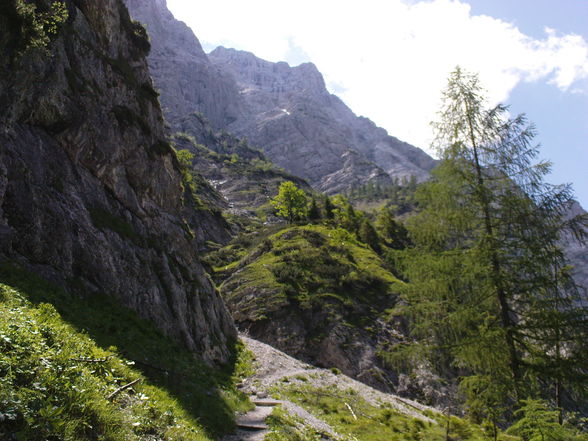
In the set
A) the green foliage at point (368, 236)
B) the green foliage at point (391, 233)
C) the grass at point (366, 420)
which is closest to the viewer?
the grass at point (366, 420)

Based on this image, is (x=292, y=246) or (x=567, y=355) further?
(x=292, y=246)

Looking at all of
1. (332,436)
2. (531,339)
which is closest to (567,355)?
(531,339)

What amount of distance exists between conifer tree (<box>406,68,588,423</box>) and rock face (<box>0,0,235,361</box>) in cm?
1503

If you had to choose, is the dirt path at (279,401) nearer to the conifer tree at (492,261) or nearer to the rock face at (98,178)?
the rock face at (98,178)

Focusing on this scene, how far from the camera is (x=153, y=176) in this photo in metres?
31.3

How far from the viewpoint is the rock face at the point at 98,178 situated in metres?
15.6

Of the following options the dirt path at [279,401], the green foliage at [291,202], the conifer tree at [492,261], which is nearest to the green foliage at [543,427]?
the conifer tree at [492,261]

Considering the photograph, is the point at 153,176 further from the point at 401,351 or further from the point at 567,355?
the point at 567,355

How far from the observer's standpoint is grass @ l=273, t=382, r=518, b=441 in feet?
55.4

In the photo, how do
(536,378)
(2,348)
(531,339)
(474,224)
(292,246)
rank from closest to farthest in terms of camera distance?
(2,348), (536,378), (531,339), (474,224), (292,246)

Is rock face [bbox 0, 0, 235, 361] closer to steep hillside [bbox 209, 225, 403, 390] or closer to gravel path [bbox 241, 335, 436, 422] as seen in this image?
gravel path [bbox 241, 335, 436, 422]

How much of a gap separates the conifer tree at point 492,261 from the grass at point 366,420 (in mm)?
6711

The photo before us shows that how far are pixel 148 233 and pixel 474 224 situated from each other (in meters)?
22.2

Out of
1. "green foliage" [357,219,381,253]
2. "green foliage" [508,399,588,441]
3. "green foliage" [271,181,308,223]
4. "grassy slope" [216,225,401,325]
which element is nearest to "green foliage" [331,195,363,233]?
"green foliage" [357,219,381,253]
